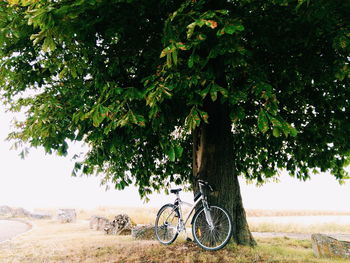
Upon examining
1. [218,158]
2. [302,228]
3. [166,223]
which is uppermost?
[218,158]

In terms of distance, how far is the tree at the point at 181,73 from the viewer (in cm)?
453

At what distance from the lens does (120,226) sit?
13930mm

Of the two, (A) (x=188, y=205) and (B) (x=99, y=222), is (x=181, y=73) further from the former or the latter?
(B) (x=99, y=222)

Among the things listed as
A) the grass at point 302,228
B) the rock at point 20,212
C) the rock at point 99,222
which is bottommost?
the grass at point 302,228

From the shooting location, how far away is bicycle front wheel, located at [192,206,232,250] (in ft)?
19.5

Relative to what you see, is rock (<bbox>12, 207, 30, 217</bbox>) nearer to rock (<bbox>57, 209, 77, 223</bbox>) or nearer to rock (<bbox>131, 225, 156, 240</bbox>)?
rock (<bbox>57, 209, 77, 223</bbox>)

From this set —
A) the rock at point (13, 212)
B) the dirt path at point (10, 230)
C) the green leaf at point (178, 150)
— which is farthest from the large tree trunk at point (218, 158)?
the rock at point (13, 212)

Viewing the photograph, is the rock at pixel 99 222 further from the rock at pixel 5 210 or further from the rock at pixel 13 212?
the rock at pixel 5 210

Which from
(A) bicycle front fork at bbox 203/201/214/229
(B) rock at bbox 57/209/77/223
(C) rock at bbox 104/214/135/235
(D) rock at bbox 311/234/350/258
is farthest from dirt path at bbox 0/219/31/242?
(D) rock at bbox 311/234/350/258

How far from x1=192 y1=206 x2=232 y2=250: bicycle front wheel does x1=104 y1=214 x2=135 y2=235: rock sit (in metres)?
8.53

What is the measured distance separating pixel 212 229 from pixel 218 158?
6.22 feet

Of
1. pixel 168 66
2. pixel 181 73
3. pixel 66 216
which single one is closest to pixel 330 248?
pixel 181 73

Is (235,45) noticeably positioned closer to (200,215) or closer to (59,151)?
(200,215)

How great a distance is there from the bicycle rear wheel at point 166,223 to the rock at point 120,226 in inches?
267
